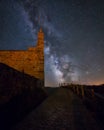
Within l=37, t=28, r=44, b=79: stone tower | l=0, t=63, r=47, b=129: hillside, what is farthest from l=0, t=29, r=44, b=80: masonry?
l=0, t=63, r=47, b=129: hillside

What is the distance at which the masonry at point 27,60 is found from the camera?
21156 mm

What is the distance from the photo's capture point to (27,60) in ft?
70.5

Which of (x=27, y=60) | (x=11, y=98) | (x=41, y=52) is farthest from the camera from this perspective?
(x=41, y=52)

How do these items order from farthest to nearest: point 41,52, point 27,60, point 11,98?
point 41,52
point 27,60
point 11,98

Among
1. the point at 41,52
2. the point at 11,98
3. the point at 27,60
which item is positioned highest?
the point at 41,52

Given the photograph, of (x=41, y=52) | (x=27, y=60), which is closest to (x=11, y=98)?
(x=27, y=60)

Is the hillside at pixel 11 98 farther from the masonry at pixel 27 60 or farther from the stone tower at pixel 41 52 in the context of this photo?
the stone tower at pixel 41 52

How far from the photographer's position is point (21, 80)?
1075cm

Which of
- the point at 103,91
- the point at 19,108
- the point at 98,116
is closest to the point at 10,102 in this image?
the point at 19,108

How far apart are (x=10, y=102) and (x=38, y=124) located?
227 cm

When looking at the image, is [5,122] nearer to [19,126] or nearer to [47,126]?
[19,126]

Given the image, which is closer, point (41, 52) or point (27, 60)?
point (27, 60)

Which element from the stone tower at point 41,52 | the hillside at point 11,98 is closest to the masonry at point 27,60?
the stone tower at point 41,52

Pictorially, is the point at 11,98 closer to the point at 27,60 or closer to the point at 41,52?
the point at 27,60
